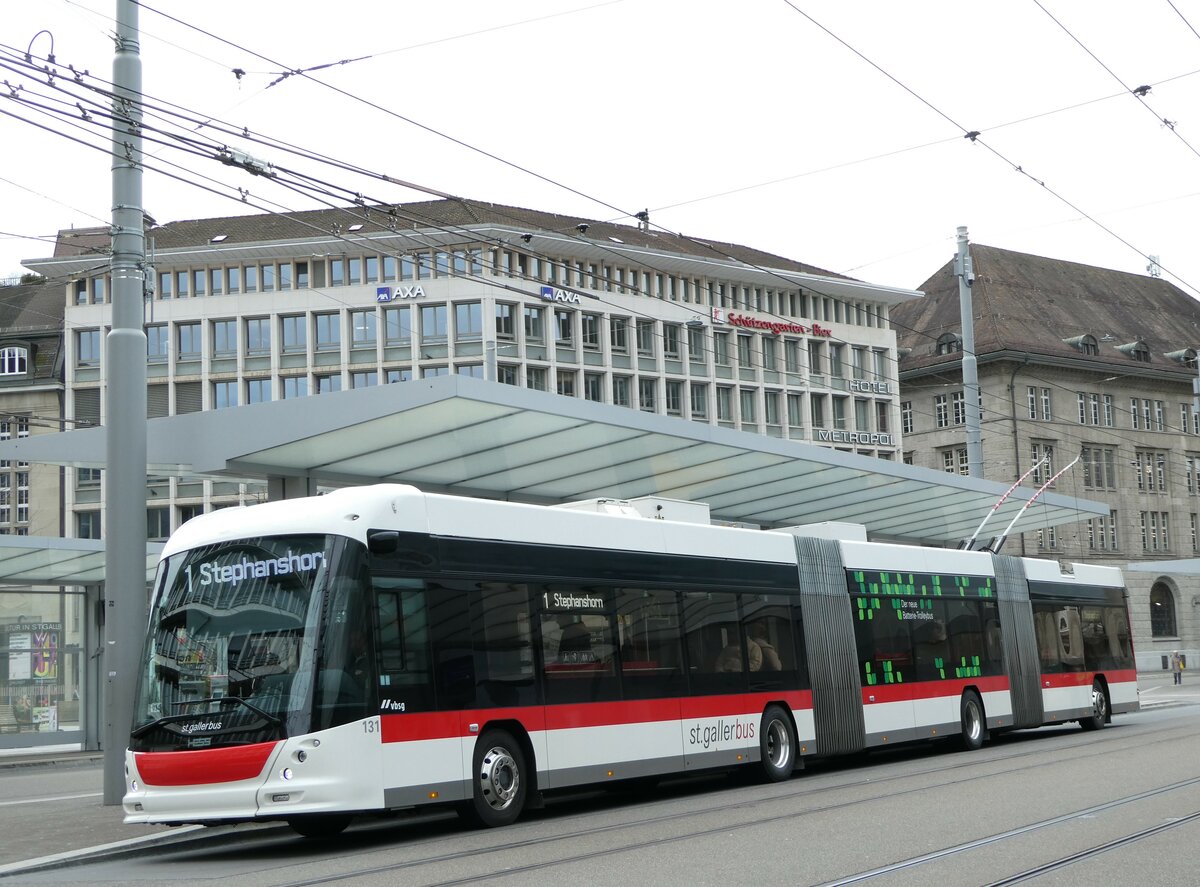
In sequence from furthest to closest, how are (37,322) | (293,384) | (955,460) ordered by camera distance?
(955,460) < (37,322) < (293,384)

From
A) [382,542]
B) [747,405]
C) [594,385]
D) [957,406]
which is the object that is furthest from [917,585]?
[957,406]

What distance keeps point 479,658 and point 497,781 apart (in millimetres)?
1068

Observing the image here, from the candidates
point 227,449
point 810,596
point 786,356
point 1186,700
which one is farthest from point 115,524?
point 786,356

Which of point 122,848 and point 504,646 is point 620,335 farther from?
point 122,848

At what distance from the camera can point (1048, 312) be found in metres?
82.1

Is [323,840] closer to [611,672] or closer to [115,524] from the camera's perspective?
[611,672]

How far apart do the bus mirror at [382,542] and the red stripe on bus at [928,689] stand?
913cm

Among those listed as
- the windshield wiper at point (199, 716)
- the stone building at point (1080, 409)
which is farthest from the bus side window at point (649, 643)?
the stone building at point (1080, 409)

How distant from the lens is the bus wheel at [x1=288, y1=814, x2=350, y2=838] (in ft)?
42.1

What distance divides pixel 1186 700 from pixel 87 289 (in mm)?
51974

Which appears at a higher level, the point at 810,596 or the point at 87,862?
the point at 810,596

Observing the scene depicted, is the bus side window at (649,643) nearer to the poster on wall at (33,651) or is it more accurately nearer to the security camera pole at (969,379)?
the security camera pole at (969,379)

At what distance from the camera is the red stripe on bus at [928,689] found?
20.3 meters

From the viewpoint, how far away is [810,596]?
63.5ft
